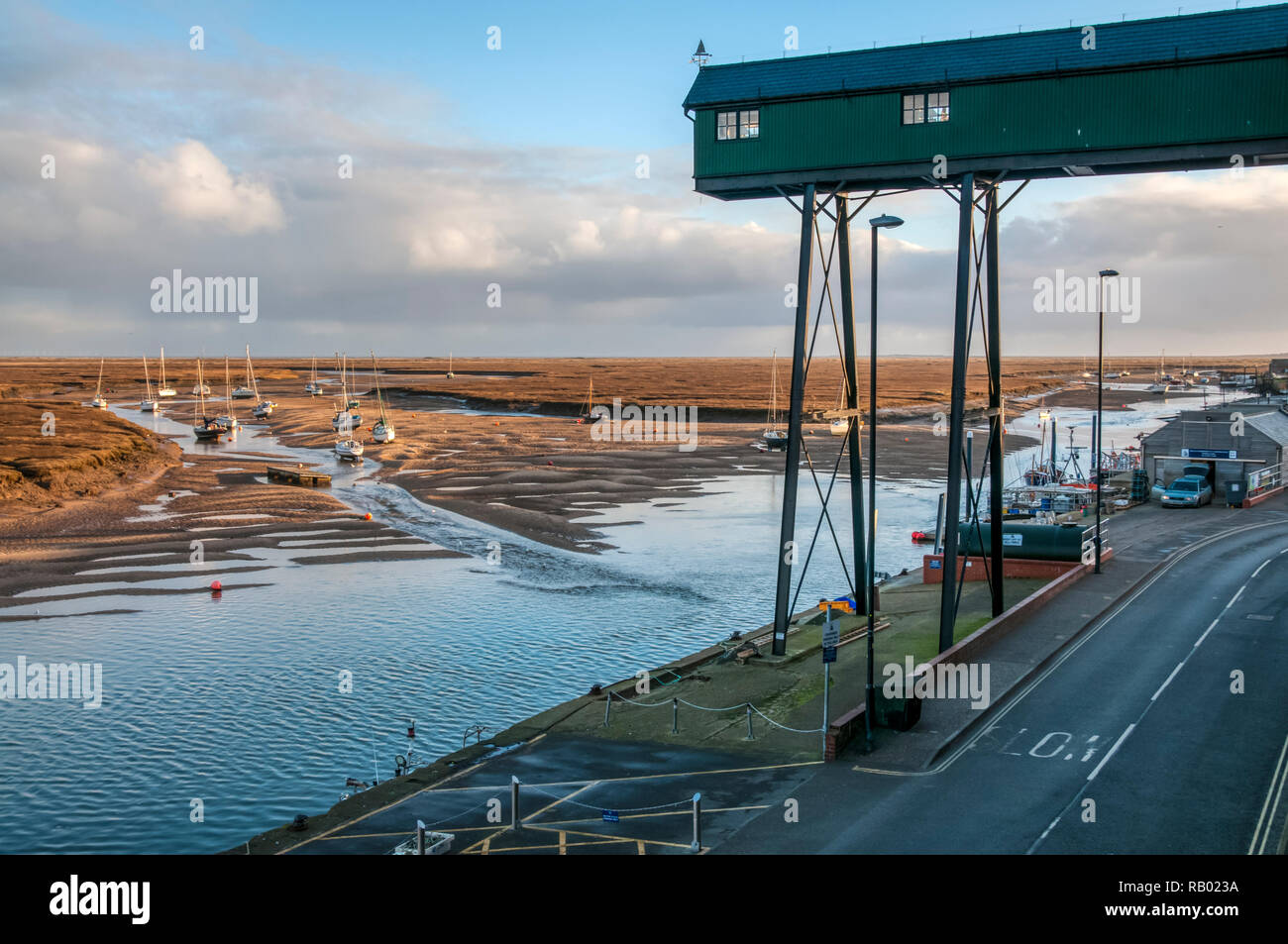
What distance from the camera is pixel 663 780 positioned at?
24516 mm

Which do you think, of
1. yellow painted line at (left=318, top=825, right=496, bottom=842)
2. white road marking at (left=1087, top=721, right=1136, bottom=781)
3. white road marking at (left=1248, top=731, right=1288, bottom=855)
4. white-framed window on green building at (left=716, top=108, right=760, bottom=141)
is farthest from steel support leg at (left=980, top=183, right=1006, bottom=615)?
yellow painted line at (left=318, top=825, right=496, bottom=842)

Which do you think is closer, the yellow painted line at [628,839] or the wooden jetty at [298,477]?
the yellow painted line at [628,839]

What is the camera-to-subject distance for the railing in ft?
217

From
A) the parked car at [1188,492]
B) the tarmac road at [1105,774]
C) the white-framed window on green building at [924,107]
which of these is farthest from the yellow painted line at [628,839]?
the parked car at [1188,492]

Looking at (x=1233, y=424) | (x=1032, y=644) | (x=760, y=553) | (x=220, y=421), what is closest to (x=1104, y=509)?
(x=1233, y=424)

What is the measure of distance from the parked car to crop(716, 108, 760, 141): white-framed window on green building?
1760 inches

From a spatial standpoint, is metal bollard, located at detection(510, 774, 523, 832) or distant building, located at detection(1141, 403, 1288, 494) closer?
metal bollard, located at detection(510, 774, 523, 832)

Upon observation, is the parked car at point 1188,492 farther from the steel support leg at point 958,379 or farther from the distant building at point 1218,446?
the steel support leg at point 958,379

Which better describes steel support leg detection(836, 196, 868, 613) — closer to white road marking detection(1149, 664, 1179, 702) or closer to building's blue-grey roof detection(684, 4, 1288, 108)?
building's blue-grey roof detection(684, 4, 1288, 108)

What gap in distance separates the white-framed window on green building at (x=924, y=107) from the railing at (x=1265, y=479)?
46.3 metres

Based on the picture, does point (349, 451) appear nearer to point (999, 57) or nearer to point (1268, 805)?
point (999, 57)

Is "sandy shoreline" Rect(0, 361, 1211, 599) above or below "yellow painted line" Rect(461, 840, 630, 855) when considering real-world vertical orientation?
above

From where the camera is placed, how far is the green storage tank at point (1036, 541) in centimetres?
4461
